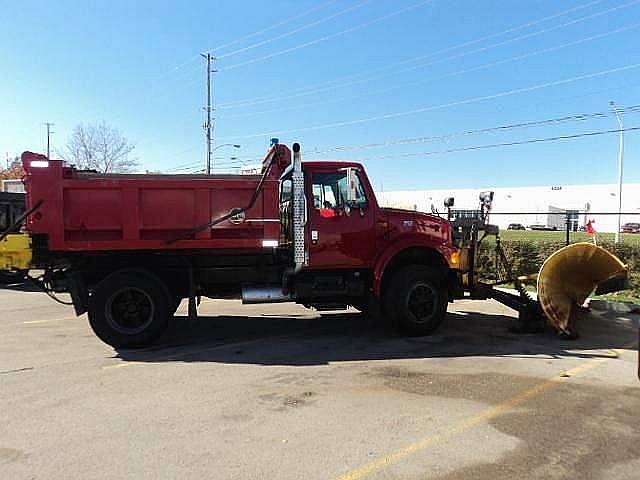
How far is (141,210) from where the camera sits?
728cm

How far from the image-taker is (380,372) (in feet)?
20.4

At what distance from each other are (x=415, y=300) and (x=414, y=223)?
45.7 inches

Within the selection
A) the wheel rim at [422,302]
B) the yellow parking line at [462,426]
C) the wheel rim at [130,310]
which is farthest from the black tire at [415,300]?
the wheel rim at [130,310]

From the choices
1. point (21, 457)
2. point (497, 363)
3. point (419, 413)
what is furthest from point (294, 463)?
point (497, 363)

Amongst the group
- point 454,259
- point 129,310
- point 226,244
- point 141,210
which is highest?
point 141,210

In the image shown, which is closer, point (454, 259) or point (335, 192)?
point (335, 192)

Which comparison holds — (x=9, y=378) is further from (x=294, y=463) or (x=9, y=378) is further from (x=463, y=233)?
(x=463, y=233)

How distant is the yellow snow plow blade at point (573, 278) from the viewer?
7.97 m

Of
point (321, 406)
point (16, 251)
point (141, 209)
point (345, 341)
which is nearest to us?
point (321, 406)

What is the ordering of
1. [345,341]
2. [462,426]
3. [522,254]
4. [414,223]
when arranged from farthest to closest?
[522,254] < [414,223] < [345,341] < [462,426]

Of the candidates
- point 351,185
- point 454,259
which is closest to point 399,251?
point 454,259

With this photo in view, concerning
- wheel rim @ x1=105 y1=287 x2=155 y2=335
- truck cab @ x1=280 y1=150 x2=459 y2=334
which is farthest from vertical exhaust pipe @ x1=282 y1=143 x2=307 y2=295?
wheel rim @ x1=105 y1=287 x2=155 y2=335

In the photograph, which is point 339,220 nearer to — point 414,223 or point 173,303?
point 414,223

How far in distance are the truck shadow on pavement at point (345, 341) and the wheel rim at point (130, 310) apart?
0.35m
